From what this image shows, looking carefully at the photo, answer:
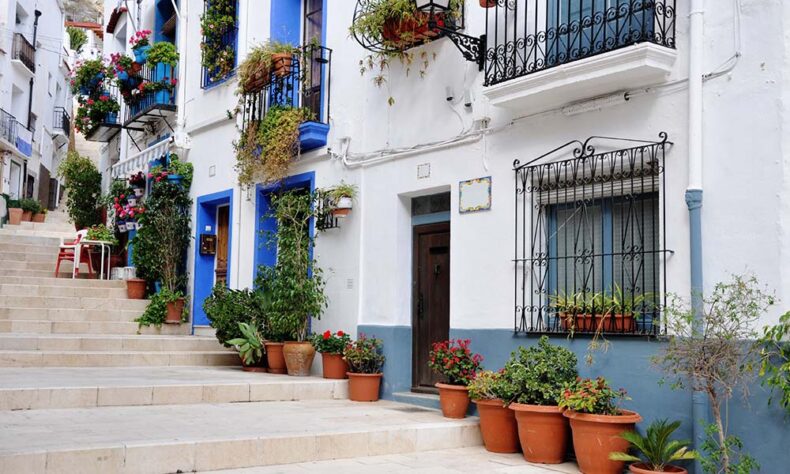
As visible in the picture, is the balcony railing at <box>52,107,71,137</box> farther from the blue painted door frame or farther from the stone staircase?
the stone staircase

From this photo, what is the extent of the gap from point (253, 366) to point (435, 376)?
2696mm

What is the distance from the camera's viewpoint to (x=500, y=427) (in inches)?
291

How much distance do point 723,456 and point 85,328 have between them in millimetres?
9373

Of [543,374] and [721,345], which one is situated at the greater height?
[721,345]

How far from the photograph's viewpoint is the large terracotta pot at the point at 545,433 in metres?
6.86

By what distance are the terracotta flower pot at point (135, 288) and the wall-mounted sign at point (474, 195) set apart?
7209 mm

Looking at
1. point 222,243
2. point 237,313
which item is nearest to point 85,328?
point 222,243

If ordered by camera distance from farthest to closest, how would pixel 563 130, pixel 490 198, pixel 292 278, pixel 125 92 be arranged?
1. pixel 125 92
2. pixel 292 278
3. pixel 490 198
4. pixel 563 130

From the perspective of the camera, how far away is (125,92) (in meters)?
15.9

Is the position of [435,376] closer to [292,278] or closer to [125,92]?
[292,278]

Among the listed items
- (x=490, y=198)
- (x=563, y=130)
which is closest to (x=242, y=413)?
(x=490, y=198)

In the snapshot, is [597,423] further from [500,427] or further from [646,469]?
[500,427]

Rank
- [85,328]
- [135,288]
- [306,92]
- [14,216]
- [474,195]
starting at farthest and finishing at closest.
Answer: [14,216] → [135,288] → [85,328] → [306,92] → [474,195]

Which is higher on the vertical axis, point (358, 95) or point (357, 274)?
point (358, 95)
